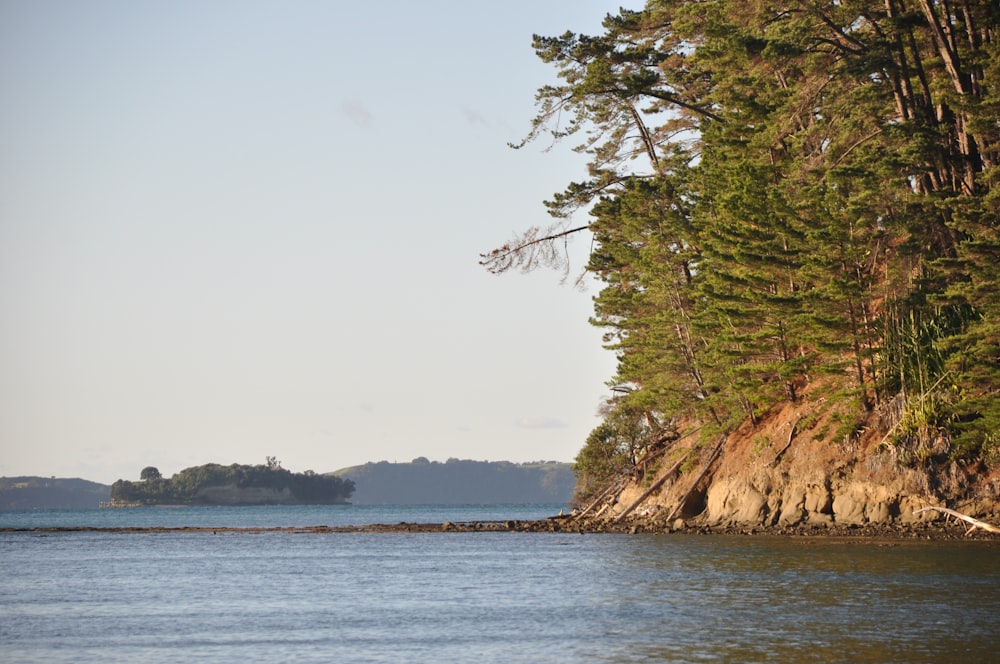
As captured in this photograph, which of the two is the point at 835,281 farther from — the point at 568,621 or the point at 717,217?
the point at 568,621

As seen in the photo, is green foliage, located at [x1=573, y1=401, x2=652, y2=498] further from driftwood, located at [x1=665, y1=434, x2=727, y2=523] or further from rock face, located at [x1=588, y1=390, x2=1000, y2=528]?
driftwood, located at [x1=665, y1=434, x2=727, y2=523]

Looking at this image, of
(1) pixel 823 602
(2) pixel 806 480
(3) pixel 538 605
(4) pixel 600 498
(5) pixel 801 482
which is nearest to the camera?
(1) pixel 823 602

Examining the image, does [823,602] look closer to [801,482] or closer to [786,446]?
[801,482]

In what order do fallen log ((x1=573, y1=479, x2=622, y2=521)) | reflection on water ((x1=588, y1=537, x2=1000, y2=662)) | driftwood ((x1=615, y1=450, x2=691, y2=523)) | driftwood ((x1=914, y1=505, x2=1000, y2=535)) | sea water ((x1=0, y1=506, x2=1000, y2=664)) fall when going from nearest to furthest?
reflection on water ((x1=588, y1=537, x2=1000, y2=662))
sea water ((x1=0, y1=506, x2=1000, y2=664))
driftwood ((x1=914, y1=505, x2=1000, y2=535))
driftwood ((x1=615, y1=450, x2=691, y2=523))
fallen log ((x1=573, y1=479, x2=622, y2=521))

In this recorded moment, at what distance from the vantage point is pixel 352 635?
75.2ft

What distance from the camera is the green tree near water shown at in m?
39.1

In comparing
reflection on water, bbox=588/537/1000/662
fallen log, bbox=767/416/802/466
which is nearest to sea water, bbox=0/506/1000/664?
reflection on water, bbox=588/537/1000/662

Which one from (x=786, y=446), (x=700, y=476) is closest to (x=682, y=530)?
(x=700, y=476)

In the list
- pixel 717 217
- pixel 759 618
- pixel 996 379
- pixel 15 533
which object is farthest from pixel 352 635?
pixel 15 533

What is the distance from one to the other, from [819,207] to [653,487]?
17.1m

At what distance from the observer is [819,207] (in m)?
42.3

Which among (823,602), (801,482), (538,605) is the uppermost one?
(801,482)

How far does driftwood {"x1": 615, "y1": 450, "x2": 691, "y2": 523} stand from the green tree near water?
7.39 feet

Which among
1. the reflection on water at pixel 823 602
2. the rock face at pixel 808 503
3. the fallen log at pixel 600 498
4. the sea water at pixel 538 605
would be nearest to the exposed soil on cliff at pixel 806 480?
the rock face at pixel 808 503
